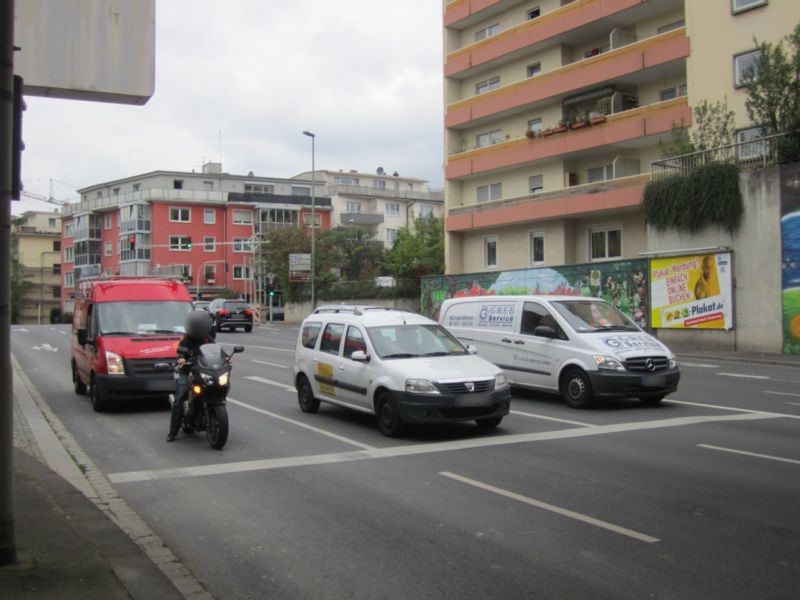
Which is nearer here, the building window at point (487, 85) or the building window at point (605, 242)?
the building window at point (605, 242)

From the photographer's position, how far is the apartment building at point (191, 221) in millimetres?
84562

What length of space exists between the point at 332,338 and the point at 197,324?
2441 mm

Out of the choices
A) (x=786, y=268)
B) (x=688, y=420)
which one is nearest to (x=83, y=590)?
(x=688, y=420)

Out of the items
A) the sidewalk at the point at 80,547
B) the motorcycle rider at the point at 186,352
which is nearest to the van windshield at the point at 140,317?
the motorcycle rider at the point at 186,352

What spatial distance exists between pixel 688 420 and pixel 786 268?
1449 cm

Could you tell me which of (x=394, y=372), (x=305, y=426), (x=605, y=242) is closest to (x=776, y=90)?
(x=605, y=242)

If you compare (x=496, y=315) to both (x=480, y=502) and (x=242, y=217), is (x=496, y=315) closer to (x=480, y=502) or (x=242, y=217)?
(x=480, y=502)

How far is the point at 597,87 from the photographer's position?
115 feet

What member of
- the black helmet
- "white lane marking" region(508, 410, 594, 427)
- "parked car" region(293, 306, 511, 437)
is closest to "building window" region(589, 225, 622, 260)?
"white lane marking" region(508, 410, 594, 427)

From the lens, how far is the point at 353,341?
36.8 feet

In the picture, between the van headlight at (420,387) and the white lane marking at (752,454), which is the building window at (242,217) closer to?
the van headlight at (420,387)

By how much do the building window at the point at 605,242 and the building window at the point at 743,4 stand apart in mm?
9935

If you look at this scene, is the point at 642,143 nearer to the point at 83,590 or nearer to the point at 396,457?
the point at 396,457

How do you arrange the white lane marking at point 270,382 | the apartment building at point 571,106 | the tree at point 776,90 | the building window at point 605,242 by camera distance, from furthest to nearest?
1. the building window at point 605,242
2. the apartment building at point 571,106
3. the tree at point 776,90
4. the white lane marking at point 270,382
